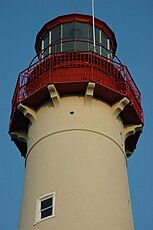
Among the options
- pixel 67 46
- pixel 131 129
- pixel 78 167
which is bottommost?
pixel 78 167

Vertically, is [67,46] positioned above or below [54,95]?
above

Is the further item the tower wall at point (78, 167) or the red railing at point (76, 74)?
the red railing at point (76, 74)

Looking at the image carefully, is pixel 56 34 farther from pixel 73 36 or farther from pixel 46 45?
pixel 73 36

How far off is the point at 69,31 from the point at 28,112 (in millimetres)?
4412

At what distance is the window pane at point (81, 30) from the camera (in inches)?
968

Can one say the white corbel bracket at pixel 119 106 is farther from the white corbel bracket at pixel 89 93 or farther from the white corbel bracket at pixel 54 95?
the white corbel bracket at pixel 54 95

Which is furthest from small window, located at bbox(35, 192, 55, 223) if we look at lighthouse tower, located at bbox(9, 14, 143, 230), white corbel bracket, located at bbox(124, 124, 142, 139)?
white corbel bracket, located at bbox(124, 124, 142, 139)

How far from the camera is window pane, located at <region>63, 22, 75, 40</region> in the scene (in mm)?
24531

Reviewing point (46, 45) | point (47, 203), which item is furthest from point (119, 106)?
point (47, 203)

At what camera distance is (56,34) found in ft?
82.1

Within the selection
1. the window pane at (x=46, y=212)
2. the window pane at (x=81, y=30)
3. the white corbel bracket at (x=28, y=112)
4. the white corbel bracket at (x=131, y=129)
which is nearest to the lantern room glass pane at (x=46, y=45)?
the window pane at (x=81, y=30)

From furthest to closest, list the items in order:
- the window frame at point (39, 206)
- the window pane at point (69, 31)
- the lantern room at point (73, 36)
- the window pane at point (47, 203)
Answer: the window pane at point (69, 31) < the lantern room at point (73, 36) < the window pane at point (47, 203) < the window frame at point (39, 206)

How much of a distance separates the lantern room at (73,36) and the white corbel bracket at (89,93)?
9.17ft

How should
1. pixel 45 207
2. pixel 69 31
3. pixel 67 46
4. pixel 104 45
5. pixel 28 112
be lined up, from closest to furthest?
pixel 45 207 < pixel 28 112 < pixel 67 46 < pixel 69 31 < pixel 104 45
